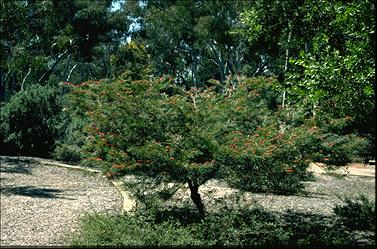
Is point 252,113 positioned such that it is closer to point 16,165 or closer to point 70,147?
point 16,165

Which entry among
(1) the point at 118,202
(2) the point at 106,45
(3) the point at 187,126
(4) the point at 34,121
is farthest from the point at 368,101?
(2) the point at 106,45

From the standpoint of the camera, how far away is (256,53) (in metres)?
36.1

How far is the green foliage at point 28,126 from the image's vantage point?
64.3 feet

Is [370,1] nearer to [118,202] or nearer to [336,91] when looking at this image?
[336,91]

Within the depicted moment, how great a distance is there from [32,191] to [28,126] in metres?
8.12

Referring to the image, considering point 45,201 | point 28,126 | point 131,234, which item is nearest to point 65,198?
point 45,201

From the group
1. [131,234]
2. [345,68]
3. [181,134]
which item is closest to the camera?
[345,68]

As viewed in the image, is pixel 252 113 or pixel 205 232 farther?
pixel 252 113

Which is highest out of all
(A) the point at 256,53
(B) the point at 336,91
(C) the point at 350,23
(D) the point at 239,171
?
(A) the point at 256,53

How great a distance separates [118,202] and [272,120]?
4.22 meters

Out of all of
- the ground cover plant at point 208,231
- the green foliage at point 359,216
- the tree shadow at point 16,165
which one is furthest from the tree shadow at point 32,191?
the green foliage at point 359,216

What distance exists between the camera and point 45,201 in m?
11.0

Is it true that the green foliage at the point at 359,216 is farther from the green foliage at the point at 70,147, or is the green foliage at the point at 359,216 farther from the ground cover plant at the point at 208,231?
the green foliage at the point at 70,147

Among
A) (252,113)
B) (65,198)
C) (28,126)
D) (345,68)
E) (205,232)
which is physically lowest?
(65,198)
